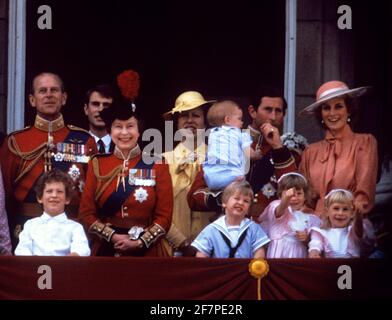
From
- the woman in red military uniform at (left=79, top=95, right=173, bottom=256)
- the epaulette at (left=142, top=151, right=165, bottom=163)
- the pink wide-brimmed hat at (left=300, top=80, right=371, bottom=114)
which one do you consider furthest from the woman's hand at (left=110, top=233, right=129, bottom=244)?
the pink wide-brimmed hat at (left=300, top=80, right=371, bottom=114)

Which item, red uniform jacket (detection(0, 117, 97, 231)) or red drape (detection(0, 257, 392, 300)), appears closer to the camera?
red drape (detection(0, 257, 392, 300))

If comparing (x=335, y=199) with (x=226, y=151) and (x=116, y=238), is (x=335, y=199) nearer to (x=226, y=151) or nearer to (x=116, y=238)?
(x=226, y=151)

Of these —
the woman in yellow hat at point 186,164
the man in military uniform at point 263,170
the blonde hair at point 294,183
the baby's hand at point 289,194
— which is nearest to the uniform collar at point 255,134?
the man in military uniform at point 263,170

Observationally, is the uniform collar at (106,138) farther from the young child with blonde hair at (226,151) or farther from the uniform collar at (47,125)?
the young child with blonde hair at (226,151)

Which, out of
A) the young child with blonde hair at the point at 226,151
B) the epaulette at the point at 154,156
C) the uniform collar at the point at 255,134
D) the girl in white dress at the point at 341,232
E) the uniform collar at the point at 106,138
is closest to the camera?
the girl in white dress at the point at 341,232

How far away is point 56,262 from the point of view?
32.8 ft

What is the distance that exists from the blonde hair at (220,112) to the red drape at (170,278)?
3.09 feet

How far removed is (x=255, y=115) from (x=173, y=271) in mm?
1230

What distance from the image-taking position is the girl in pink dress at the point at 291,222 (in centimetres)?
1016

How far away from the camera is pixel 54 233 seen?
33.1 ft

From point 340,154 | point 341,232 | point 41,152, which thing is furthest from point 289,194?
point 41,152

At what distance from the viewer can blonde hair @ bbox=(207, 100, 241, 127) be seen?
10.5 meters

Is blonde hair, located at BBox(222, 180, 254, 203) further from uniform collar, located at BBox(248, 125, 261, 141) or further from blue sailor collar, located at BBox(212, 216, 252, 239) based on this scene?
uniform collar, located at BBox(248, 125, 261, 141)
